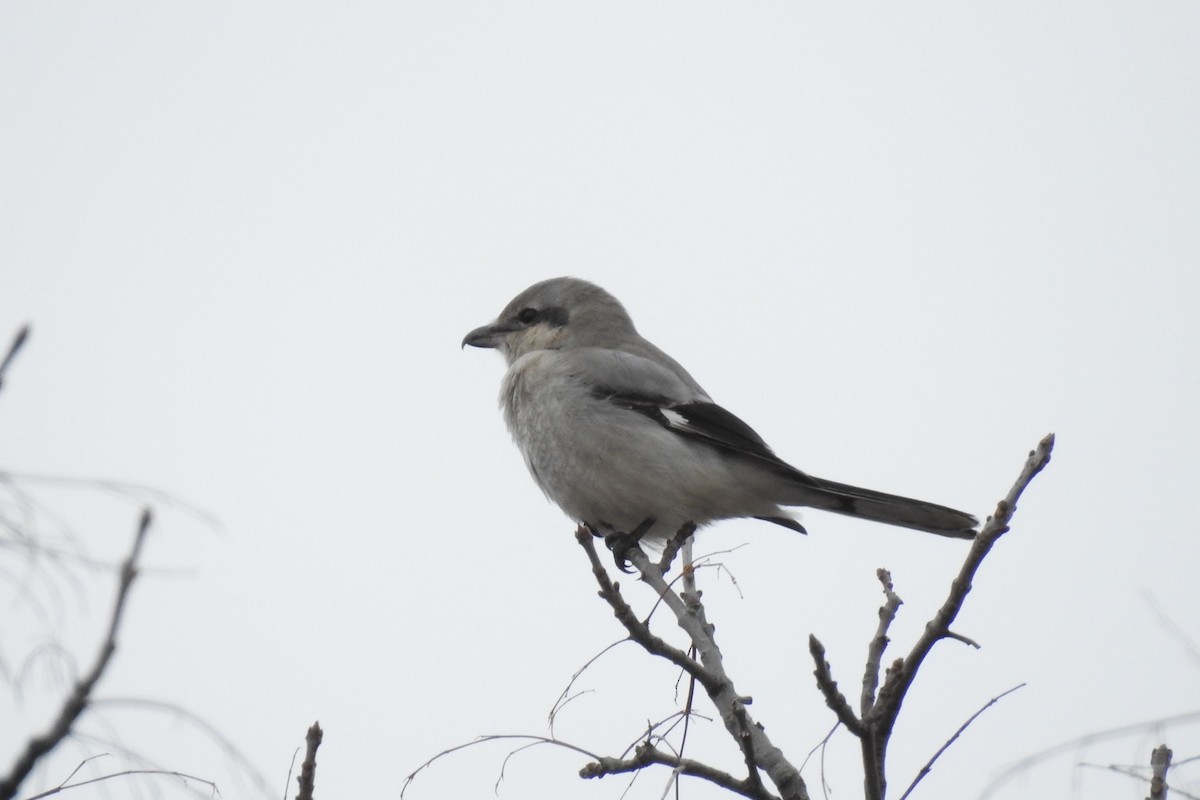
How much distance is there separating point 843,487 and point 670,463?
707 millimetres

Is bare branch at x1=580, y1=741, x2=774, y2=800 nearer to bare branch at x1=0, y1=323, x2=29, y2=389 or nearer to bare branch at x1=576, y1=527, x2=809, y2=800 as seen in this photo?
bare branch at x1=576, y1=527, x2=809, y2=800

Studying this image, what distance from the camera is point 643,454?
16.5 ft

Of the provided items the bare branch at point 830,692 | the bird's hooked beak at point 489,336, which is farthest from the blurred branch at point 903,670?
the bird's hooked beak at point 489,336

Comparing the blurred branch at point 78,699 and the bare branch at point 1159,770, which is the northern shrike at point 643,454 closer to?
the bare branch at point 1159,770

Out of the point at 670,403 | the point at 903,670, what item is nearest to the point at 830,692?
the point at 903,670

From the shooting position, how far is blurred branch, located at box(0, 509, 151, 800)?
110 centimetres

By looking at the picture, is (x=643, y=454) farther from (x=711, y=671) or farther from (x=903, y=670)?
(x=903, y=670)

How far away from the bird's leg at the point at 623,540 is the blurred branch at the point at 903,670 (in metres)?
2.56

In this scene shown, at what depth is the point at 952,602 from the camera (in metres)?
2.22

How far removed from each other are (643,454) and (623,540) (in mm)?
366

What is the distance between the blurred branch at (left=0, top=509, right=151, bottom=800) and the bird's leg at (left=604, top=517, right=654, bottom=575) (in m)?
3.68

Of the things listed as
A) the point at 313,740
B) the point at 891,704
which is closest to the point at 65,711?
the point at 313,740

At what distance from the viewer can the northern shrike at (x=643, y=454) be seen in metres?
4.99

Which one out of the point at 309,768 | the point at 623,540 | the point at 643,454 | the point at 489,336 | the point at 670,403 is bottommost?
the point at 309,768
